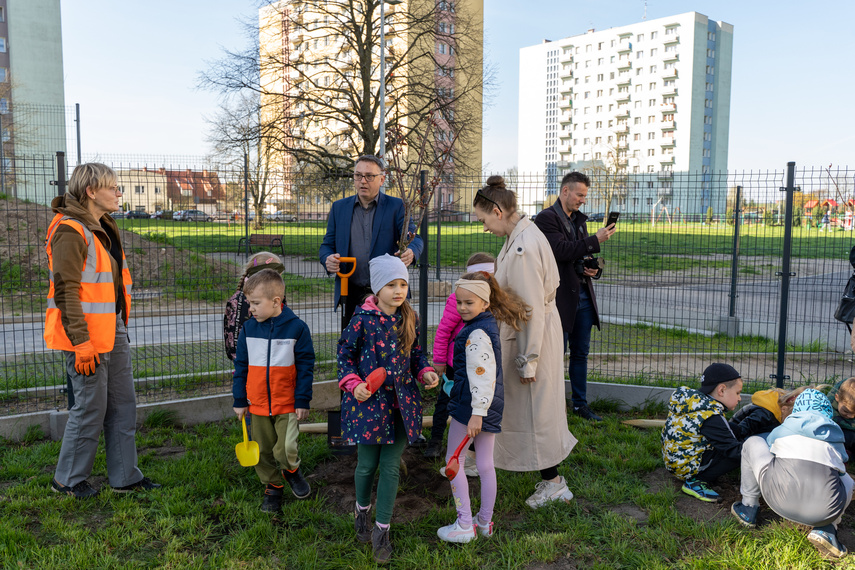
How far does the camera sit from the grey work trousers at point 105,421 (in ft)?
12.8

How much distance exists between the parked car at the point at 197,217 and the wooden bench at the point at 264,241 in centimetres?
37

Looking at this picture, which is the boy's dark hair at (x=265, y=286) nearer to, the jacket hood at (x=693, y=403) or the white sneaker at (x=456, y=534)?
the white sneaker at (x=456, y=534)

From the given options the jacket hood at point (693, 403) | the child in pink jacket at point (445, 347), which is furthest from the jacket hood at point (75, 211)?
the jacket hood at point (693, 403)

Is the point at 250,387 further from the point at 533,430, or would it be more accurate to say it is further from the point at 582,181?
the point at 582,181

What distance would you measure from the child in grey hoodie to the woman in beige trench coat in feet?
3.77

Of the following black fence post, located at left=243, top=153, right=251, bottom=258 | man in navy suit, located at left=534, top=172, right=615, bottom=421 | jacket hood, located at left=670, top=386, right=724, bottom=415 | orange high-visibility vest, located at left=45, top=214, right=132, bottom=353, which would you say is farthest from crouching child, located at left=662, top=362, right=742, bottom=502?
black fence post, located at left=243, top=153, right=251, bottom=258

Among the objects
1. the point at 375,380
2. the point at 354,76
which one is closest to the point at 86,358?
the point at 375,380

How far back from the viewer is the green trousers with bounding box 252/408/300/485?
382cm

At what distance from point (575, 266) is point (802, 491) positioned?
247 centimetres

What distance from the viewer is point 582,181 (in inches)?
202

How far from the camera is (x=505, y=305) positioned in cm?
359

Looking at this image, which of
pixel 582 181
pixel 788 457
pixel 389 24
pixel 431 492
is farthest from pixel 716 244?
pixel 389 24

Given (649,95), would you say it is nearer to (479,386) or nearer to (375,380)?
(479,386)

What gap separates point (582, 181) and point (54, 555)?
4347 millimetres
